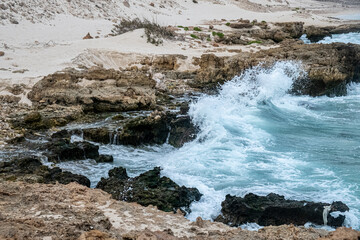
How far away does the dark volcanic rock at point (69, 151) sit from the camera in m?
7.12

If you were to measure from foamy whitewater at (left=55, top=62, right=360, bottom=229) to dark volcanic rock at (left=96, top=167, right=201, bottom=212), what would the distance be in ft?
0.86

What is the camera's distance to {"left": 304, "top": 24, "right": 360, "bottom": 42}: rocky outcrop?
23875mm

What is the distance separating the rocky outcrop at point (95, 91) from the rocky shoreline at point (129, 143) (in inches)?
1.1

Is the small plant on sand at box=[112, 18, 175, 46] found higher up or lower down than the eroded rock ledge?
higher up

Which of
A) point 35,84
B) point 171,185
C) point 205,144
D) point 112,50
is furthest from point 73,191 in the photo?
point 112,50

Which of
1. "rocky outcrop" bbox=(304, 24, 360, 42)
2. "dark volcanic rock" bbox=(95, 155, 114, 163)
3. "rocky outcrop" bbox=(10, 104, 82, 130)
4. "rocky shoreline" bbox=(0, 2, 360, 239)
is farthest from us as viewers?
"rocky outcrop" bbox=(304, 24, 360, 42)

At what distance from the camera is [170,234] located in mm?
3312

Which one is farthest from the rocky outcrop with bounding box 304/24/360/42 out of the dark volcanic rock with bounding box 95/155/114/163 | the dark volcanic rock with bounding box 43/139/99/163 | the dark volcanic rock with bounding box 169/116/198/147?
the dark volcanic rock with bounding box 43/139/99/163

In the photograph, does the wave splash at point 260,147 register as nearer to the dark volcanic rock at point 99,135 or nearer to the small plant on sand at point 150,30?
the dark volcanic rock at point 99,135

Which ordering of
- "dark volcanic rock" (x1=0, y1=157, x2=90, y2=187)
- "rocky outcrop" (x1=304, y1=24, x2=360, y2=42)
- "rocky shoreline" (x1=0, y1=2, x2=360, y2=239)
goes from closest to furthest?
"rocky shoreline" (x1=0, y1=2, x2=360, y2=239) → "dark volcanic rock" (x1=0, y1=157, x2=90, y2=187) → "rocky outcrop" (x1=304, y1=24, x2=360, y2=42)

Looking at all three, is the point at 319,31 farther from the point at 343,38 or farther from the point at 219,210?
the point at 219,210

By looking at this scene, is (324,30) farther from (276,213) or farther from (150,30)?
(276,213)

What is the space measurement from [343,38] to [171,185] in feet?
72.4

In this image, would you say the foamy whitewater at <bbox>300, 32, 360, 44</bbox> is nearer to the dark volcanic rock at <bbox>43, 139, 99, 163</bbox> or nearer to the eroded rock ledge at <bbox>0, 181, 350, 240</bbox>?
the dark volcanic rock at <bbox>43, 139, 99, 163</bbox>
